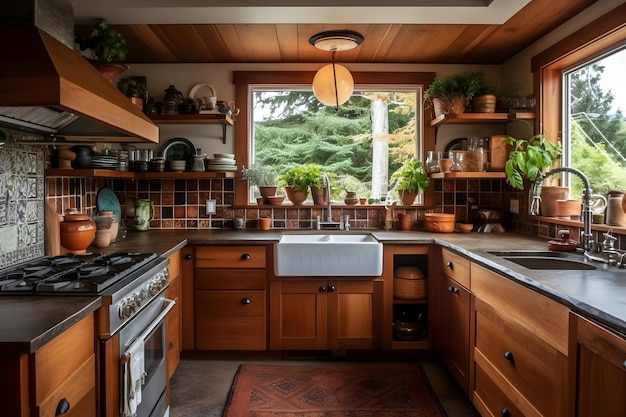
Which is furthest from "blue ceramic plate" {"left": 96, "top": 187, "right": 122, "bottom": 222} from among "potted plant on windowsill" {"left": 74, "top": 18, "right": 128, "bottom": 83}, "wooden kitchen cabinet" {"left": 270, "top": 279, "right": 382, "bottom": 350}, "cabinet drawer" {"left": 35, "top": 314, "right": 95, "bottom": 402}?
"cabinet drawer" {"left": 35, "top": 314, "right": 95, "bottom": 402}

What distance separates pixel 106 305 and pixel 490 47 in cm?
299

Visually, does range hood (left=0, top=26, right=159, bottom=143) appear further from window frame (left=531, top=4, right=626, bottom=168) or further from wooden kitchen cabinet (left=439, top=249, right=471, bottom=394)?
window frame (left=531, top=4, right=626, bottom=168)

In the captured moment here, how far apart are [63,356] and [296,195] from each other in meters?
2.44

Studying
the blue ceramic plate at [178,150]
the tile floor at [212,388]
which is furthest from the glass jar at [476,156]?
the blue ceramic plate at [178,150]

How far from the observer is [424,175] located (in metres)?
3.54

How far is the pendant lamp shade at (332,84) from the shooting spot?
3.17 m

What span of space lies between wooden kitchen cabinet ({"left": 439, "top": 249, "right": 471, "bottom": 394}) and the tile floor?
90mm

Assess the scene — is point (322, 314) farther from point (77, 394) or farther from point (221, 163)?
point (77, 394)

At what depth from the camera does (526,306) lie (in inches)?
70.9

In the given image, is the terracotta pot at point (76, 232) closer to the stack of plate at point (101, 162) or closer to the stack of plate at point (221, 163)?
the stack of plate at point (101, 162)

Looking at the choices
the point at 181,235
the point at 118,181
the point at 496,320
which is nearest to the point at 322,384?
the point at 496,320

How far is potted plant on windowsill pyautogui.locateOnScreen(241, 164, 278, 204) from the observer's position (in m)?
3.60

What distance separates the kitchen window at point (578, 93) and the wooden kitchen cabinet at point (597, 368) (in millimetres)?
1384

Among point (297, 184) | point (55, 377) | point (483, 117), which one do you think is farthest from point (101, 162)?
point (483, 117)
